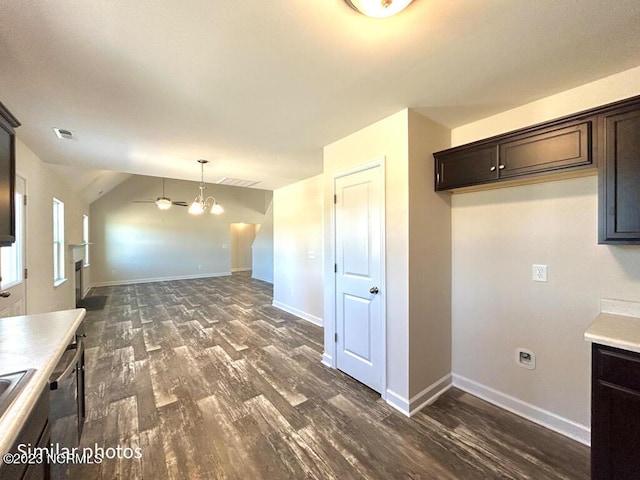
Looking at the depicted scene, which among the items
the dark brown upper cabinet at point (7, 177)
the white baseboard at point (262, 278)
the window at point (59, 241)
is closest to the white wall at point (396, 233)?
the dark brown upper cabinet at point (7, 177)

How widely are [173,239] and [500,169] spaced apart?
373 inches

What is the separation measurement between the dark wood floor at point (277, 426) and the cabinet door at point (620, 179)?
146 centimetres

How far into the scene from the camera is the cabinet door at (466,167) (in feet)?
6.70

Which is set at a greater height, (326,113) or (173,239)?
(326,113)

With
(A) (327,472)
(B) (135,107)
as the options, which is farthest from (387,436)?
(B) (135,107)

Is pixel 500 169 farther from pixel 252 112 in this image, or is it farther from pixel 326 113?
pixel 252 112

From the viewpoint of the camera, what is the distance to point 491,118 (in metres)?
2.28

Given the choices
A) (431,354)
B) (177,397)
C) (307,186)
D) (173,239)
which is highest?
(307,186)

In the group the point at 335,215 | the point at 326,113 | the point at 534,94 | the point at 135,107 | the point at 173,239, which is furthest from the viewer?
the point at 173,239

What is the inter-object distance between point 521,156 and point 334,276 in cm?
190

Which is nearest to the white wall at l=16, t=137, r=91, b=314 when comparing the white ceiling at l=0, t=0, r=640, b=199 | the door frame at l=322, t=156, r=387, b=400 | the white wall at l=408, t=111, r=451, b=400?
the white ceiling at l=0, t=0, r=640, b=199

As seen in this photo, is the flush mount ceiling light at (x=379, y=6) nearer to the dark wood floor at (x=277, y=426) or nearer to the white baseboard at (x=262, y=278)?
the dark wood floor at (x=277, y=426)

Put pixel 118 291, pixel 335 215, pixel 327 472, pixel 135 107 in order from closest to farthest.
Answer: pixel 327 472
pixel 135 107
pixel 335 215
pixel 118 291

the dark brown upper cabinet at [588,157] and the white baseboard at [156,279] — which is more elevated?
the dark brown upper cabinet at [588,157]
